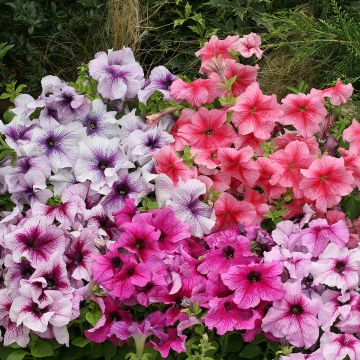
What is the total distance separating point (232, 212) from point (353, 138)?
40 centimetres

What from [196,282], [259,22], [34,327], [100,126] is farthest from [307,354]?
[259,22]

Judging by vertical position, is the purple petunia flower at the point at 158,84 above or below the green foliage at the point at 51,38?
above

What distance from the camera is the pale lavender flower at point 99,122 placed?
7.25ft

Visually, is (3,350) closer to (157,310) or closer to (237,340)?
(157,310)

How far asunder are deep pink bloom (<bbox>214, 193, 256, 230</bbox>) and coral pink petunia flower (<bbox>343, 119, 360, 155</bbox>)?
34 cm

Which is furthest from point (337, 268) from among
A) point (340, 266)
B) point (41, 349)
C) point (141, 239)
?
point (41, 349)

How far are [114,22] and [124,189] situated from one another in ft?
4.78

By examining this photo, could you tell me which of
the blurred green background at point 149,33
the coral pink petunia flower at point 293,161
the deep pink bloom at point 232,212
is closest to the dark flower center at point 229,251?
the deep pink bloom at point 232,212

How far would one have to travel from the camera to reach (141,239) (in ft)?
6.06

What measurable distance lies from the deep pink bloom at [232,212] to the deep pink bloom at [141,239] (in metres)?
0.21

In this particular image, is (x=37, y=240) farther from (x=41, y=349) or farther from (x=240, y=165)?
(x=240, y=165)

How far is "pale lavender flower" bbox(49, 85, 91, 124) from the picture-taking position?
220cm

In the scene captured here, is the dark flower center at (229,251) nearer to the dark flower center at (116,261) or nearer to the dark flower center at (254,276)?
the dark flower center at (254,276)

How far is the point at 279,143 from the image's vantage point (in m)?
2.15
